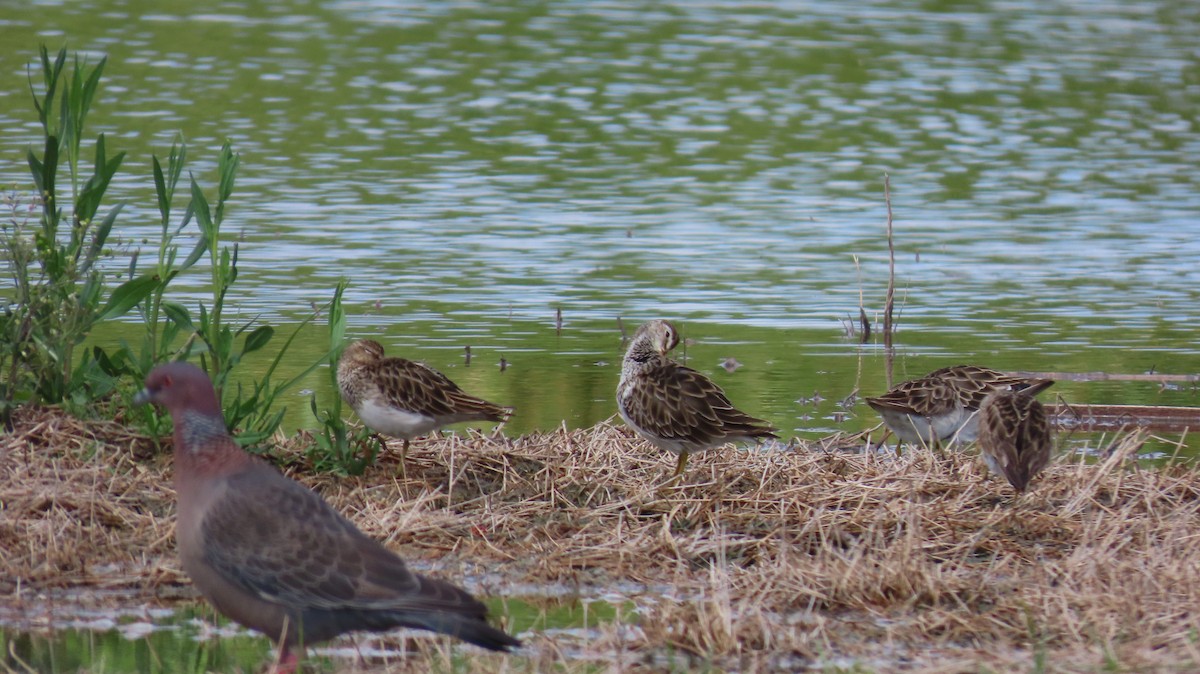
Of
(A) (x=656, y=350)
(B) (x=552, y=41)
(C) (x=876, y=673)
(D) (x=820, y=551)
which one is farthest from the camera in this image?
(B) (x=552, y=41)

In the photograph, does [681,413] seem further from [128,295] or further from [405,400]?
[128,295]

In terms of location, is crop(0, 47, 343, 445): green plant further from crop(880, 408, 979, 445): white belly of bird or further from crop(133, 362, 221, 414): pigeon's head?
crop(880, 408, 979, 445): white belly of bird

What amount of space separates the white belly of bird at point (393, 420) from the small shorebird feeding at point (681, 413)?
1115 mm

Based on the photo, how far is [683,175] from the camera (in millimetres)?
22484

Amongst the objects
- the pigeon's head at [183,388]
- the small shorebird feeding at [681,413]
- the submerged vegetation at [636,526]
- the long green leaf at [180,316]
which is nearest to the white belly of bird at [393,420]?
the submerged vegetation at [636,526]

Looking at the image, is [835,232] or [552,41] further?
[552,41]

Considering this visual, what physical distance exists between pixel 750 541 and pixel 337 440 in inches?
85.8

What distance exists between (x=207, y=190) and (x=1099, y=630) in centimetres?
1420

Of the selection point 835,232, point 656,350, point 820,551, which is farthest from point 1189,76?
point 820,551

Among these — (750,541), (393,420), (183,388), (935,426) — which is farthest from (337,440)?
(935,426)

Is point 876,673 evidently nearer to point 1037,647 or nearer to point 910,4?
point 1037,647

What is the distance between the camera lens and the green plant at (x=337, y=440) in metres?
9.39

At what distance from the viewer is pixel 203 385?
7.14 metres

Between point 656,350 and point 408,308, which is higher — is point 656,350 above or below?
above
